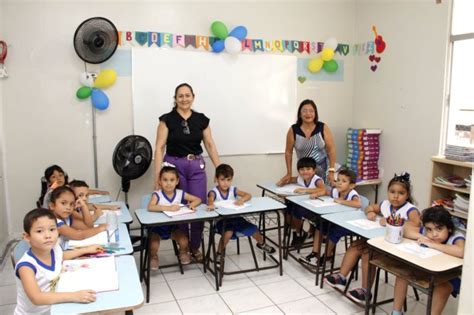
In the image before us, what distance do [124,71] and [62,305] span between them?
10.3 ft

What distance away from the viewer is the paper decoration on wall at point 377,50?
4855mm

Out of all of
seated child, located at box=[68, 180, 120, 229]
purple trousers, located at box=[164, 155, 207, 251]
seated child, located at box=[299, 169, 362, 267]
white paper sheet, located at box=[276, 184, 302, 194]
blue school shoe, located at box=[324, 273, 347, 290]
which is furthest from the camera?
white paper sheet, located at box=[276, 184, 302, 194]

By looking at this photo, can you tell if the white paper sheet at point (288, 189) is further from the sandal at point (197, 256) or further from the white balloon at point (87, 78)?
the white balloon at point (87, 78)

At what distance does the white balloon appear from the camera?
161 inches

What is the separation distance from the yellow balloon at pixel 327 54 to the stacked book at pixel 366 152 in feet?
3.27

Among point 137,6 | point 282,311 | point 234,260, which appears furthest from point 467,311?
point 137,6

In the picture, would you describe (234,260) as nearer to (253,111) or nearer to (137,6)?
(253,111)

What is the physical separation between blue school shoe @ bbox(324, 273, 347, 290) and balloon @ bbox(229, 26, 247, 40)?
A: 9.45ft

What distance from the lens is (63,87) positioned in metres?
4.11

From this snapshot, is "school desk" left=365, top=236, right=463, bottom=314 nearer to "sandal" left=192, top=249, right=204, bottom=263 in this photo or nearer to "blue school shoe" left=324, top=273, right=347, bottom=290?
"blue school shoe" left=324, top=273, right=347, bottom=290

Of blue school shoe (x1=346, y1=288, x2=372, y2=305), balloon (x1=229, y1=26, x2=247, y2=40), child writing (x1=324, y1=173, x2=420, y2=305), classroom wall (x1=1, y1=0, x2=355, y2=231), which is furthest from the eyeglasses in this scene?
blue school shoe (x1=346, y1=288, x2=372, y2=305)

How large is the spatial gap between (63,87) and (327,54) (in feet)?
10.4

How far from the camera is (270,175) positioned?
5.12 metres

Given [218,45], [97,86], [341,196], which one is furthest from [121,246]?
[218,45]
